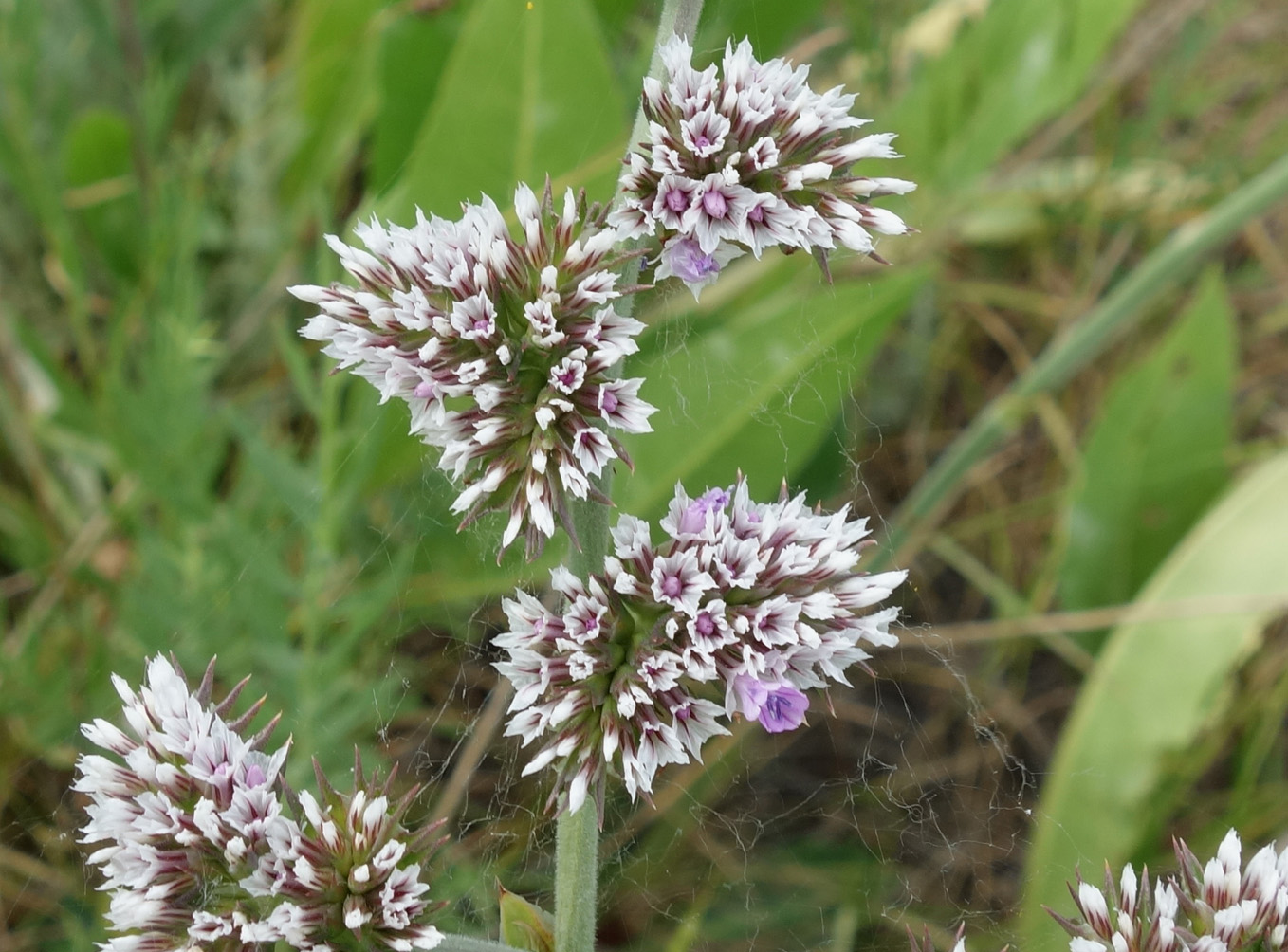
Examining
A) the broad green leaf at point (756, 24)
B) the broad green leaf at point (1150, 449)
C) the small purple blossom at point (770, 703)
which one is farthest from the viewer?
the broad green leaf at point (1150, 449)

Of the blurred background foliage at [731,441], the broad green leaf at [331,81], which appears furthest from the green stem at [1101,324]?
the broad green leaf at [331,81]

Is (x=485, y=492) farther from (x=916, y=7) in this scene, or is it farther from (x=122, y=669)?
(x=916, y=7)

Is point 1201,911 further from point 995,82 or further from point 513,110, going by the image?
point 995,82

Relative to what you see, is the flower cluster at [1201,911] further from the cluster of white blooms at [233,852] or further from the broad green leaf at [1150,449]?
the broad green leaf at [1150,449]

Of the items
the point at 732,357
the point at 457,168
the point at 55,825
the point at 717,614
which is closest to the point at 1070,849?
the point at 732,357

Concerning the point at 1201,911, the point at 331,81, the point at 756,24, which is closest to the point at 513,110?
the point at 756,24

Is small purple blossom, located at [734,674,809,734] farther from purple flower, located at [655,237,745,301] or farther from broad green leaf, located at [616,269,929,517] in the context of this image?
broad green leaf, located at [616,269,929,517]

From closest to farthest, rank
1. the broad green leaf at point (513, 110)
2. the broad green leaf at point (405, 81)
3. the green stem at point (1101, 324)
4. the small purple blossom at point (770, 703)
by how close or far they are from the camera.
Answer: the small purple blossom at point (770, 703) → the broad green leaf at point (513, 110) → the green stem at point (1101, 324) → the broad green leaf at point (405, 81)
